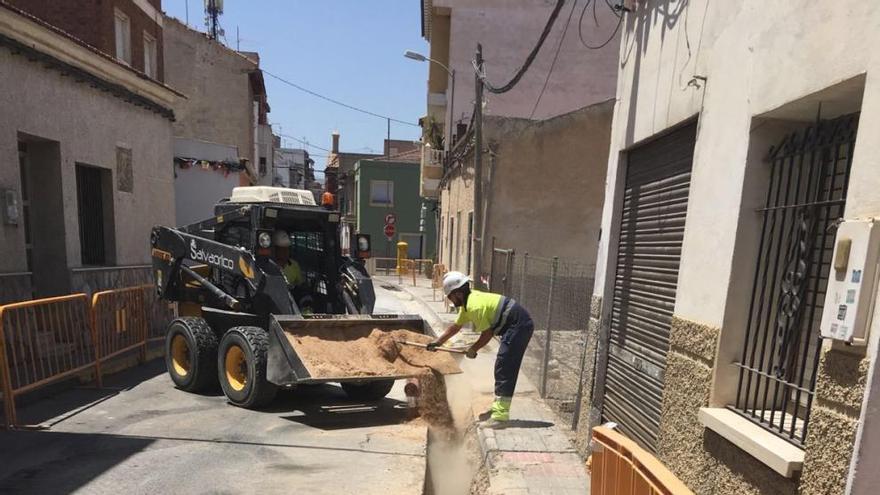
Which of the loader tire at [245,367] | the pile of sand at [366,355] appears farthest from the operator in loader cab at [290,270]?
the pile of sand at [366,355]

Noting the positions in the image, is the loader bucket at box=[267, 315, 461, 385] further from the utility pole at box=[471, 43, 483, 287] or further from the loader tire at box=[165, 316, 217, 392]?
the utility pole at box=[471, 43, 483, 287]

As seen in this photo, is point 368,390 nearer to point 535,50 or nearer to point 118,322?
point 118,322

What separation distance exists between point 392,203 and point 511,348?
29824mm

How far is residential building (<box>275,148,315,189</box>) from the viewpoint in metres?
48.9

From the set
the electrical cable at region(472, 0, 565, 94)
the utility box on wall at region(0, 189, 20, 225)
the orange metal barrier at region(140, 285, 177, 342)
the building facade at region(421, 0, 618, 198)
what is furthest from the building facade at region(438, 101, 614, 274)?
the utility box on wall at region(0, 189, 20, 225)

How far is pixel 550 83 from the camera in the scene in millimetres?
17672

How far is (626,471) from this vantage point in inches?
93.8

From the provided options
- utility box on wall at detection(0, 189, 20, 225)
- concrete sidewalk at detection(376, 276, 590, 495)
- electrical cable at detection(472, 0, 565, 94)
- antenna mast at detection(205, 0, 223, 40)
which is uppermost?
antenna mast at detection(205, 0, 223, 40)

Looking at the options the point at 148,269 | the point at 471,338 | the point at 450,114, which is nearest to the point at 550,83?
the point at 450,114

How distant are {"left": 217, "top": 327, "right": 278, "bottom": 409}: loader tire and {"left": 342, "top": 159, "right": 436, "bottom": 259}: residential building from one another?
1115 inches

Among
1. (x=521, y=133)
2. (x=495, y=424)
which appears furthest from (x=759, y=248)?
(x=521, y=133)

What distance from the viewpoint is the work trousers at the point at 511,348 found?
→ 5094 mm

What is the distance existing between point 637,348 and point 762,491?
1802 millimetres

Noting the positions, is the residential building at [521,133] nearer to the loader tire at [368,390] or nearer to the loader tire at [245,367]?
the loader tire at [368,390]
